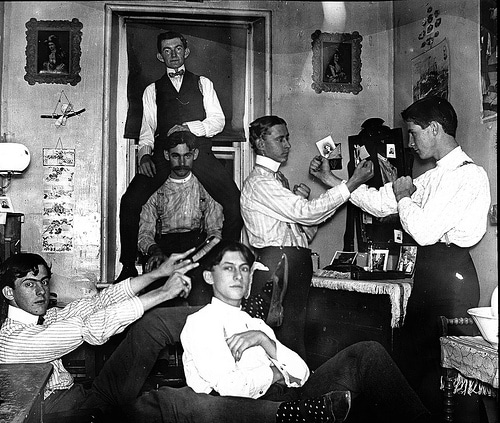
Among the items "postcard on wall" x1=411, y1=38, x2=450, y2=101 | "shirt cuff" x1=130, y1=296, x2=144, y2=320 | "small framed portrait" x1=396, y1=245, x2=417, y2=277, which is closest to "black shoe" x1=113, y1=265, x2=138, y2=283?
"shirt cuff" x1=130, y1=296, x2=144, y2=320

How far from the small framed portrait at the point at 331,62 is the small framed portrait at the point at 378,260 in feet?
3.21

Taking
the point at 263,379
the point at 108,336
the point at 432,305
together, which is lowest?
the point at 263,379

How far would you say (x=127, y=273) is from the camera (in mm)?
3686

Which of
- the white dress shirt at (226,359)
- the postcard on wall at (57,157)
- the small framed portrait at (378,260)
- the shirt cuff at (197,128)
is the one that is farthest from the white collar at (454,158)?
the postcard on wall at (57,157)

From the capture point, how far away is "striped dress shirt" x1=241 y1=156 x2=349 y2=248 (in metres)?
3.69

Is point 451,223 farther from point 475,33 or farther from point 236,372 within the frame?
point 236,372

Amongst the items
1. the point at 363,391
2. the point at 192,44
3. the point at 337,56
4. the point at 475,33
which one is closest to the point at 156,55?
the point at 192,44

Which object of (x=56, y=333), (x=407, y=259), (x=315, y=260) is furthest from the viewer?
(x=315, y=260)

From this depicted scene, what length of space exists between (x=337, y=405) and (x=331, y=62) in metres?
1.96

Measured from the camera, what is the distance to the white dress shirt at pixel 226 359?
3105 mm

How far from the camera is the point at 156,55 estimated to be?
12.5ft

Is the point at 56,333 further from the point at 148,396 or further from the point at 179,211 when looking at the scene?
the point at 179,211

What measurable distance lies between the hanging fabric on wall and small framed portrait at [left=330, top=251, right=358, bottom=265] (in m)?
1.52

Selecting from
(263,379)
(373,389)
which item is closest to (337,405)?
Result: (373,389)
